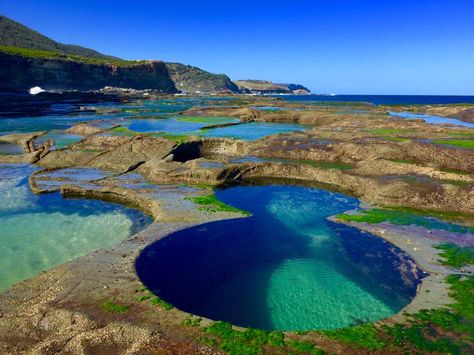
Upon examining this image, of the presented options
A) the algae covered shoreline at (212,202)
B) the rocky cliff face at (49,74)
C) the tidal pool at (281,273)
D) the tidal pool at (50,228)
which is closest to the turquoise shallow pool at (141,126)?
the algae covered shoreline at (212,202)

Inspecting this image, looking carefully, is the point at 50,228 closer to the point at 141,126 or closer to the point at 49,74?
the point at 141,126

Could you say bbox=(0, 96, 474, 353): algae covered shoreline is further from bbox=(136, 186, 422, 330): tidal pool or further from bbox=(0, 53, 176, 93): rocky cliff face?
bbox=(0, 53, 176, 93): rocky cliff face

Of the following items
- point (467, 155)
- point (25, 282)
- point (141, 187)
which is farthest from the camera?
point (467, 155)

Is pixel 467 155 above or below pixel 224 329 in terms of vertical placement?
above

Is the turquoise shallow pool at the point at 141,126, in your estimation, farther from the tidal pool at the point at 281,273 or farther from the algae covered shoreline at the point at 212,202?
the tidal pool at the point at 281,273

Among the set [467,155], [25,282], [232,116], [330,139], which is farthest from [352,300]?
[232,116]

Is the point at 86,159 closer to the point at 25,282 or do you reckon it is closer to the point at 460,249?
the point at 25,282
